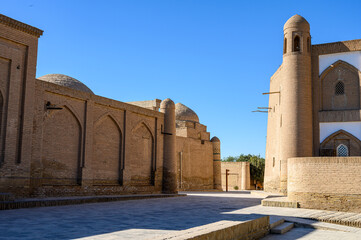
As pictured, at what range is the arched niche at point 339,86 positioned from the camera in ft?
61.4

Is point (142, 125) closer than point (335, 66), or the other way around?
point (335, 66)

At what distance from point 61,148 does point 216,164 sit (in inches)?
639

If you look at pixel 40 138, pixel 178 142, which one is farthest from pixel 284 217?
pixel 178 142

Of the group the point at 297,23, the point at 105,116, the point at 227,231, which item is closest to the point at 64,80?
the point at 105,116

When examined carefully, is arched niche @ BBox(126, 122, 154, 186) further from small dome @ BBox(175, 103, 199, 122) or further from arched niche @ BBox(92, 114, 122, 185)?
small dome @ BBox(175, 103, 199, 122)

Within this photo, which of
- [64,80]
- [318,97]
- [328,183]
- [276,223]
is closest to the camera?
[276,223]

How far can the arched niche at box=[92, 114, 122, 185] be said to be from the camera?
1653 centimetres

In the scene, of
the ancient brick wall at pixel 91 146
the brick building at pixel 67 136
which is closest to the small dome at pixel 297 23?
the brick building at pixel 67 136

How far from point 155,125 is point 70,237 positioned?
14.8 m

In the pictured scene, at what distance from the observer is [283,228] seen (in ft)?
28.1

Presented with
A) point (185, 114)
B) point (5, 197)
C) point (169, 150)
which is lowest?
point (5, 197)

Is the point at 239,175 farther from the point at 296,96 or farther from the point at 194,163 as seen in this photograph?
the point at 296,96

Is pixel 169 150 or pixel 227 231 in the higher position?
pixel 169 150

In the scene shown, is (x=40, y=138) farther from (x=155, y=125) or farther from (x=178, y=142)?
(x=178, y=142)
